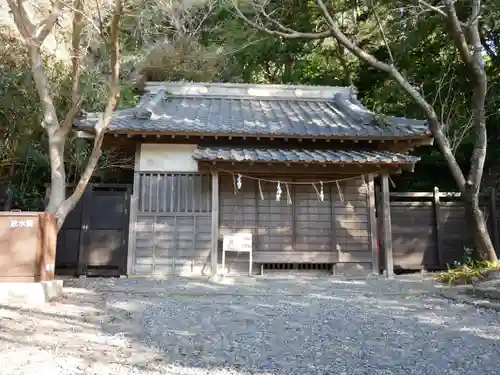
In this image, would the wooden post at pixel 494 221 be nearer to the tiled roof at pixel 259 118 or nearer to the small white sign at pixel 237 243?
the tiled roof at pixel 259 118

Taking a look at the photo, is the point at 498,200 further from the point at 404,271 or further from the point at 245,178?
the point at 245,178

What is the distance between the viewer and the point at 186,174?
1047 cm

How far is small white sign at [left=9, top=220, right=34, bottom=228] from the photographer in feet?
22.3

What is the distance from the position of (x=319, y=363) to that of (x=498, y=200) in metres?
9.22

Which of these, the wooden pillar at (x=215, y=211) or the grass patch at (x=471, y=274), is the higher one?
the wooden pillar at (x=215, y=211)

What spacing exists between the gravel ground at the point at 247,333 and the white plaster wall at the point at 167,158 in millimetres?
3346

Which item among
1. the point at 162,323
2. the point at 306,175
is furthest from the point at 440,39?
the point at 162,323

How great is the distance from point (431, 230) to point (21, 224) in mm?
9156

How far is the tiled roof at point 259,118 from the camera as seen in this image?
10.2 m

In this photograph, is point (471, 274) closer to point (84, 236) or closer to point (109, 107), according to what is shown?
point (109, 107)

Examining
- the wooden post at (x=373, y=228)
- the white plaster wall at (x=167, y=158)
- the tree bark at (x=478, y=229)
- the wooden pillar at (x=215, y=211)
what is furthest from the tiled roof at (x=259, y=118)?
the tree bark at (x=478, y=229)

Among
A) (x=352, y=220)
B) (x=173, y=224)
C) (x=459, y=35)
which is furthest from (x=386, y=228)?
(x=173, y=224)

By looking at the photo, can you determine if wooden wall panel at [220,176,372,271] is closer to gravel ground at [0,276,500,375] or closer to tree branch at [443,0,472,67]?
gravel ground at [0,276,500,375]

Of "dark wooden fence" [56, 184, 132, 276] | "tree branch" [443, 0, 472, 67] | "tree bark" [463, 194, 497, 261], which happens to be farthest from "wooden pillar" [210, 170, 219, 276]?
"tree branch" [443, 0, 472, 67]
